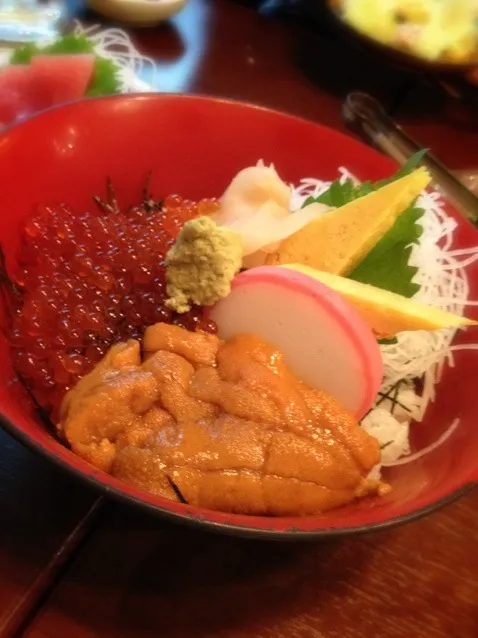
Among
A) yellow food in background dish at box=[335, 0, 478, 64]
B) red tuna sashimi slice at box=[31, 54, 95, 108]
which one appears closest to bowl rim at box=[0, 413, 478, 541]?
red tuna sashimi slice at box=[31, 54, 95, 108]

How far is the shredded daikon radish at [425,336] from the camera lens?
38.3 inches

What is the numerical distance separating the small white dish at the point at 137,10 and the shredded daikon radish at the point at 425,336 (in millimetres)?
983

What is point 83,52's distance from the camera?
162cm

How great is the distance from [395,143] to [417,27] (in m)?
0.49

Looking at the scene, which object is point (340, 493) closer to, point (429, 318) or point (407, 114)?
point (429, 318)

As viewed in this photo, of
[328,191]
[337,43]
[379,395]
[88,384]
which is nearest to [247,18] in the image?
[337,43]

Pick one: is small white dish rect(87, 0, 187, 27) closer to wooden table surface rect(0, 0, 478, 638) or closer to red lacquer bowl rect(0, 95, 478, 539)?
red lacquer bowl rect(0, 95, 478, 539)

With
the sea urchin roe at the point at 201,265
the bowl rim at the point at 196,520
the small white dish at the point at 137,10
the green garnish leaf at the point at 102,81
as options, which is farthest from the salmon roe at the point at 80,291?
the small white dish at the point at 137,10

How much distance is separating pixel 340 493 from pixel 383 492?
0.07 meters

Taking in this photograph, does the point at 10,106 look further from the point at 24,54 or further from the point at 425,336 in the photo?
the point at 425,336

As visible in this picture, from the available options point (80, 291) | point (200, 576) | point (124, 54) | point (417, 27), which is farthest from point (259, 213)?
point (417, 27)

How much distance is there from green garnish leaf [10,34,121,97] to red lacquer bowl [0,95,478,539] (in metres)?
0.38

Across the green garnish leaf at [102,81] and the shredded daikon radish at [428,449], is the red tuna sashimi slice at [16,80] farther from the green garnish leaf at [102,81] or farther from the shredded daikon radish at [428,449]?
the shredded daikon radish at [428,449]

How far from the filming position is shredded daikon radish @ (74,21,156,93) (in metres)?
1.71
